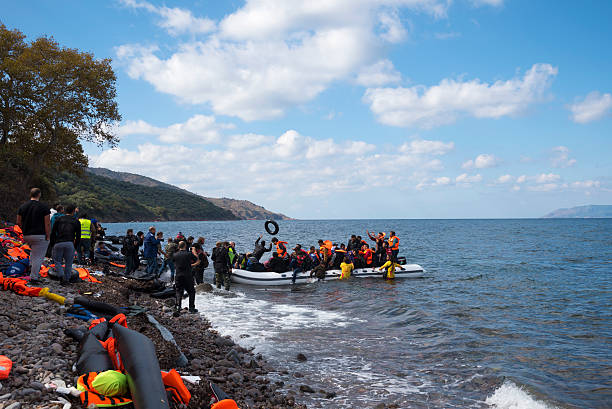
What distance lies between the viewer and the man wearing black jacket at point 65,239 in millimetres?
9562

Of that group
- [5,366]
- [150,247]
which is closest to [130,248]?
[150,247]

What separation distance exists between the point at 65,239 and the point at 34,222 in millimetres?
1389

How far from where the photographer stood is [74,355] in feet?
17.0

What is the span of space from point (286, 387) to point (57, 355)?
11.9ft

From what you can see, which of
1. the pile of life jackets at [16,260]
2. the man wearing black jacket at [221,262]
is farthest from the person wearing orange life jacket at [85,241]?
the man wearing black jacket at [221,262]

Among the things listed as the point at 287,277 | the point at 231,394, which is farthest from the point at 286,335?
the point at 287,277

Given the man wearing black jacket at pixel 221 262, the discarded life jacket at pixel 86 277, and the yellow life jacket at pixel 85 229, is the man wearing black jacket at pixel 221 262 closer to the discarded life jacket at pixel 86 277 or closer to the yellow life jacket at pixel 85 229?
the discarded life jacket at pixel 86 277

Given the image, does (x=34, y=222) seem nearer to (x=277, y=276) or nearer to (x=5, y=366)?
(x=5, y=366)

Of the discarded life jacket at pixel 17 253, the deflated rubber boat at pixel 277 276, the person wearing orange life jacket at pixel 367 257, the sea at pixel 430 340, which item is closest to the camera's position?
the sea at pixel 430 340

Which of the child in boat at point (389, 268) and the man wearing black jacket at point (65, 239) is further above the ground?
the man wearing black jacket at point (65, 239)

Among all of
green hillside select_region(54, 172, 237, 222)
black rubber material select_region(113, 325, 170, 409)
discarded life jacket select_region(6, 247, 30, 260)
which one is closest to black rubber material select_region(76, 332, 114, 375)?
black rubber material select_region(113, 325, 170, 409)

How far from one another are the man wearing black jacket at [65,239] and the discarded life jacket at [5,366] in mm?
5681

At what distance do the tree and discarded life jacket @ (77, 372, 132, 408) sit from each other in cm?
2436

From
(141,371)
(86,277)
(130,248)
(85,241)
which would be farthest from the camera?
(130,248)
